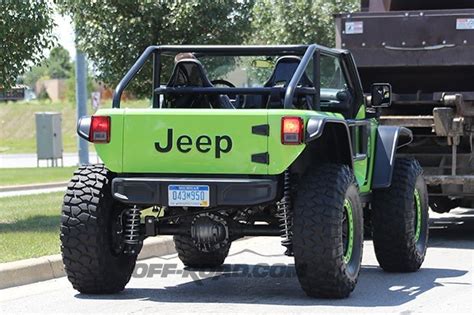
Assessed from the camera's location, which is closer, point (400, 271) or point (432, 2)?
point (400, 271)

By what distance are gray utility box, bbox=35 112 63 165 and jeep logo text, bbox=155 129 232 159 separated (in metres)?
27.9

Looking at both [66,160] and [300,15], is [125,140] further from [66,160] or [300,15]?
[66,160]

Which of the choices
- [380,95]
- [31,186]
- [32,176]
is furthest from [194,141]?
[32,176]

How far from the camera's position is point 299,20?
77.6 feet

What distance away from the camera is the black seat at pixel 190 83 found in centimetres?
923

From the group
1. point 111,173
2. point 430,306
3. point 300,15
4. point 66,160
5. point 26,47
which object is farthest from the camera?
point 66,160

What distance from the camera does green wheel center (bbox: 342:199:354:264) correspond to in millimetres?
8625

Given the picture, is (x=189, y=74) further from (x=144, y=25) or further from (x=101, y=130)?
(x=144, y=25)

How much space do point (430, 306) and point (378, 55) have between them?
18.6 ft

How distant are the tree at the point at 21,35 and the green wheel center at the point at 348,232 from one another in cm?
654

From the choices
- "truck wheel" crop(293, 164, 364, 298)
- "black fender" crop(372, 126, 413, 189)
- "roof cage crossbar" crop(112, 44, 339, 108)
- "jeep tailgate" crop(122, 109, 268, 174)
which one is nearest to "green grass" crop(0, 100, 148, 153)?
"black fender" crop(372, 126, 413, 189)

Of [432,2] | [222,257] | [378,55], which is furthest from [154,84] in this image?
[432,2]

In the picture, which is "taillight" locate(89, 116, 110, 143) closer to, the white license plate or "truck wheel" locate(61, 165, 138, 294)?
"truck wheel" locate(61, 165, 138, 294)

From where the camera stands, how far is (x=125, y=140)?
8391 millimetres
